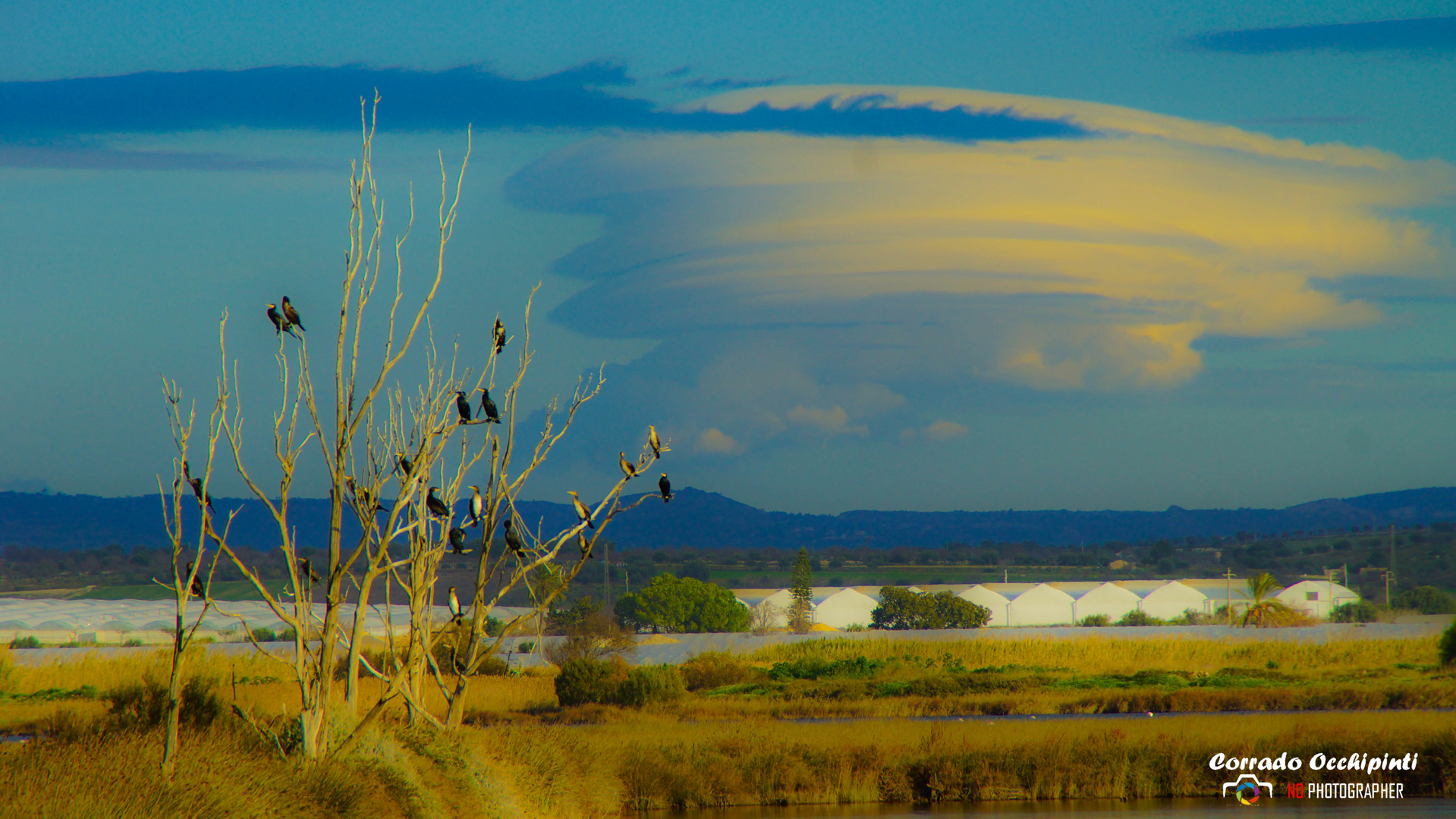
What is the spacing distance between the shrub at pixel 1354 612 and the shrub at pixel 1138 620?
921cm

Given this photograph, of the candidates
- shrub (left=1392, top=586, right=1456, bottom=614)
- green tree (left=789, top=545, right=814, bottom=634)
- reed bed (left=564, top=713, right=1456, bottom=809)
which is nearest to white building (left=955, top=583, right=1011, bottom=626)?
green tree (left=789, top=545, right=814, bottom=634)

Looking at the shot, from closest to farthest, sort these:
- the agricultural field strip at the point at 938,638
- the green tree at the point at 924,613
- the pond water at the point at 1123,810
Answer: the pond water at the point at 1123,810, the agricultural field strip at the point at 938,638, the green tree at the point at 924,613

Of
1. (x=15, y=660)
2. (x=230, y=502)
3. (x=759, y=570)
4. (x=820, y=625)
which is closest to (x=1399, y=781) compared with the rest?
(x=15, y=660)

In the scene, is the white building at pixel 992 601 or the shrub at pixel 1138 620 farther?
the white building at pixel 992 601

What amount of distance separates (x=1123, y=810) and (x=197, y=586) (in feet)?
40.2

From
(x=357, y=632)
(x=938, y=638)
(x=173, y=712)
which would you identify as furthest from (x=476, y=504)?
(x=938, y=638)

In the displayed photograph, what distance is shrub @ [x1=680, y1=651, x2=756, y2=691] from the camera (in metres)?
34.7

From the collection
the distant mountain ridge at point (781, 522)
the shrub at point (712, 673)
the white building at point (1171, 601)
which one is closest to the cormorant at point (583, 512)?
the shrub at point (712, 673)

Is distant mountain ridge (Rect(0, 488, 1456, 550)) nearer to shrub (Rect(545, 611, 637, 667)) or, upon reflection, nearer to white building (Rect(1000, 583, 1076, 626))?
white building (Rect(1000, 583, 1076, 626))

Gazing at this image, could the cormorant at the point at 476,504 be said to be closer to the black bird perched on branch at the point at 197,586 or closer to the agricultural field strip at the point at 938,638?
the black bird perched on branch at the point at 197,586

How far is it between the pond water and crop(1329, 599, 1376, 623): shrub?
5255 centimetres

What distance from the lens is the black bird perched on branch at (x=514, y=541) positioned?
353 inches

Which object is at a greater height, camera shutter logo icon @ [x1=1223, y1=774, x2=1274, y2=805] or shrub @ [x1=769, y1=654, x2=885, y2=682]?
camera shutter logo icon @ [x1=1223, y1=774, x2=1274, y2=805]

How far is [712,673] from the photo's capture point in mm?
35500
